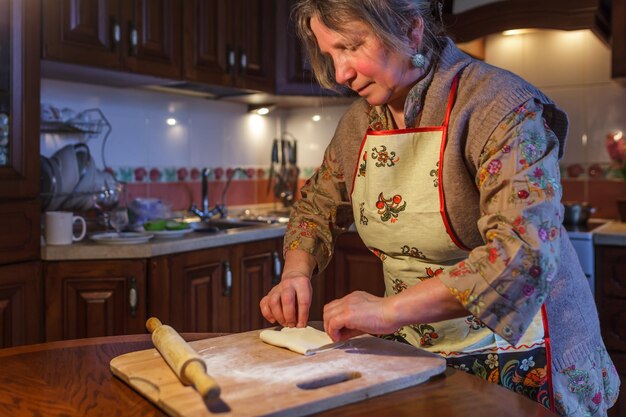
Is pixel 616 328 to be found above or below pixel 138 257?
below

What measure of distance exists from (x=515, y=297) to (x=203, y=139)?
2645 mm

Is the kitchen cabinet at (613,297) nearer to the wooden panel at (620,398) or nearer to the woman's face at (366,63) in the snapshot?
the wooden panel at (620,398)

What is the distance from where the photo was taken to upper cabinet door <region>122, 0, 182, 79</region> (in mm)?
2604

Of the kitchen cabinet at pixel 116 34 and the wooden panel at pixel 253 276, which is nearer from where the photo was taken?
the kitchen cabinet at pixel 116 34

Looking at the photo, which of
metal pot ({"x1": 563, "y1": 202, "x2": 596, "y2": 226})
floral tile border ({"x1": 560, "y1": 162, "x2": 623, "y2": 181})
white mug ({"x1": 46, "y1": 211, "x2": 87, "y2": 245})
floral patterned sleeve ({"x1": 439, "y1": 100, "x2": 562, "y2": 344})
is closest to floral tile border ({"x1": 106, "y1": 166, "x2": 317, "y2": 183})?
white mug ({"x1": 46, "y1": 211, "x2": 87, "y2": 245})

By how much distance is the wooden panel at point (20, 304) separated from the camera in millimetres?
2104

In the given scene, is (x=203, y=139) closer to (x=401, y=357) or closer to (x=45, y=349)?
(x=45, y=349)

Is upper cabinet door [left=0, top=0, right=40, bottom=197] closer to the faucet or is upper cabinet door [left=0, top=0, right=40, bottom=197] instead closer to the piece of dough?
the faucet

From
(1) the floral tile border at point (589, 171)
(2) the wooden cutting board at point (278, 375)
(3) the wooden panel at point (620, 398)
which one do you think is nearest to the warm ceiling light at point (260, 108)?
(1) the floral tile border at point (589, 171)

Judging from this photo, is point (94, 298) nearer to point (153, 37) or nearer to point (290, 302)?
point (153, 37)

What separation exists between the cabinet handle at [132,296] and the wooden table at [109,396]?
1156mm

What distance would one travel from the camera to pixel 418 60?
1.21 meters

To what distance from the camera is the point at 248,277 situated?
9.18 ft

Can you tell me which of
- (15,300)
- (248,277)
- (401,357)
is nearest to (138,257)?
(15,300)
